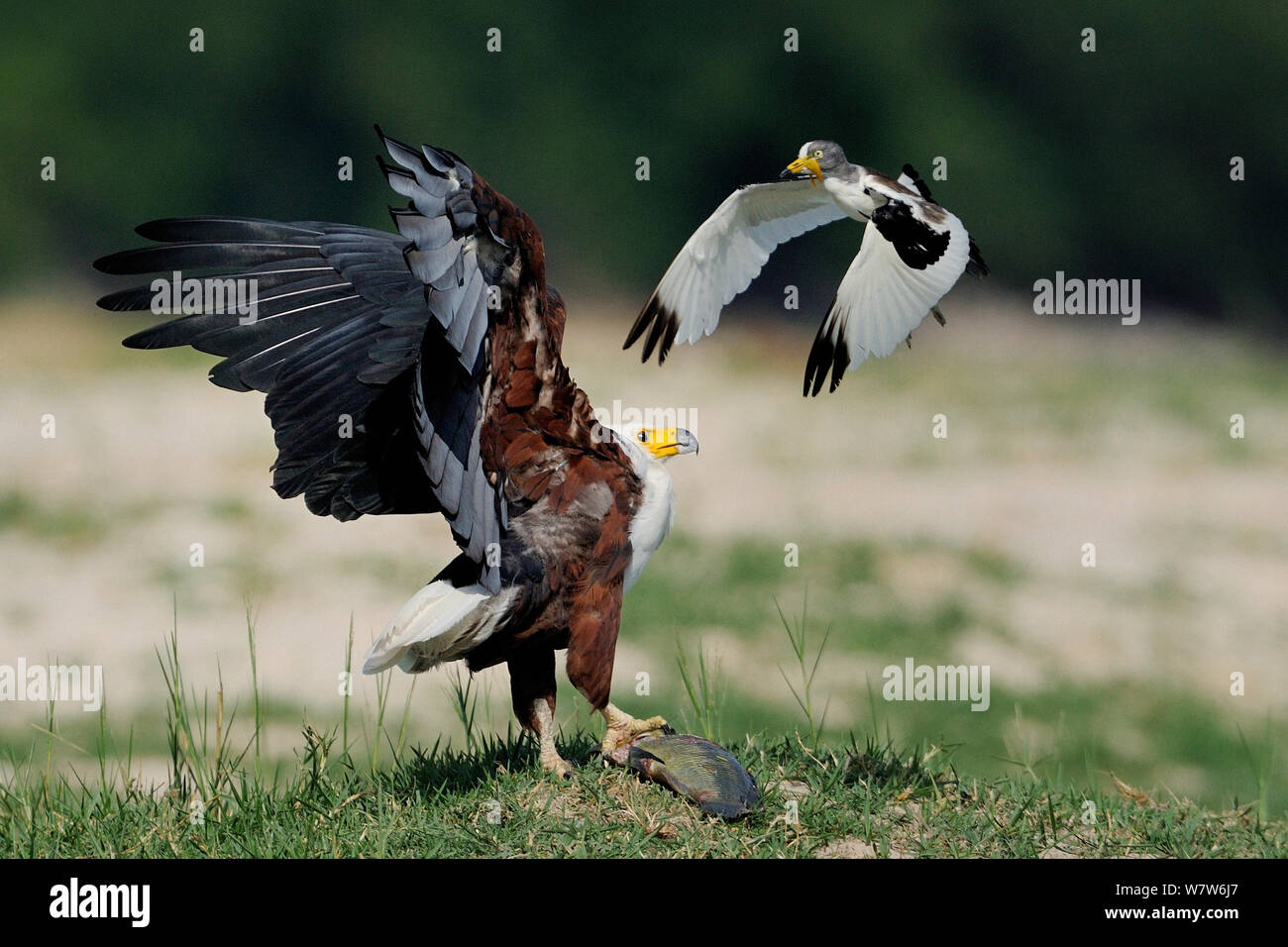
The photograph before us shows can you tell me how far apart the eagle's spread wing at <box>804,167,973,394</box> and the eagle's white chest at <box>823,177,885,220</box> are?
0.8 inches

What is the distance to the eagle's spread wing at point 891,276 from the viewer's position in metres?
3.34

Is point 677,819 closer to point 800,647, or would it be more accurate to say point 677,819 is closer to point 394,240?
point 800,647

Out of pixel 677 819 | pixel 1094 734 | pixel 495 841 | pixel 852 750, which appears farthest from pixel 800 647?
pixel 1094 734

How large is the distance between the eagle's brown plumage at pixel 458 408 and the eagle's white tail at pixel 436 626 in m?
0.01

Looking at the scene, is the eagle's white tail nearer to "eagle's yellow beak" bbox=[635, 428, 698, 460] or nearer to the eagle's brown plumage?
the eagle's brown plumage

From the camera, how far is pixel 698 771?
11.2 ft

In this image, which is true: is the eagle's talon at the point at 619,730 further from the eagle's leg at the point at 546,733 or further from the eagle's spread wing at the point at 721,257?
the eagle's spread wing at the point at 721,257

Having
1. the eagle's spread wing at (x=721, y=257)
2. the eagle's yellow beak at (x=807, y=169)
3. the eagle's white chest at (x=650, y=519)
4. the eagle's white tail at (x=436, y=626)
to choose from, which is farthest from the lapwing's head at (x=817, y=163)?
the eagle's white tail at (x=436, y=626)

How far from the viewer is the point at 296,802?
11.6ft

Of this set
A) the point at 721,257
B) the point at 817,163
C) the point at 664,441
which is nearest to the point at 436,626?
the point at 664,441

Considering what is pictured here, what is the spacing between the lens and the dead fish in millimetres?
3346

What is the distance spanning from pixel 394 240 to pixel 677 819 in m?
1.62

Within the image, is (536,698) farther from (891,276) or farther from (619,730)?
(891,276)

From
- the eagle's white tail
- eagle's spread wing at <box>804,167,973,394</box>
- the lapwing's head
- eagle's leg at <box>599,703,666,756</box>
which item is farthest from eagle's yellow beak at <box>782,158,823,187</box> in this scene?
eagle's leg at <box>599,703,666,756</box>
